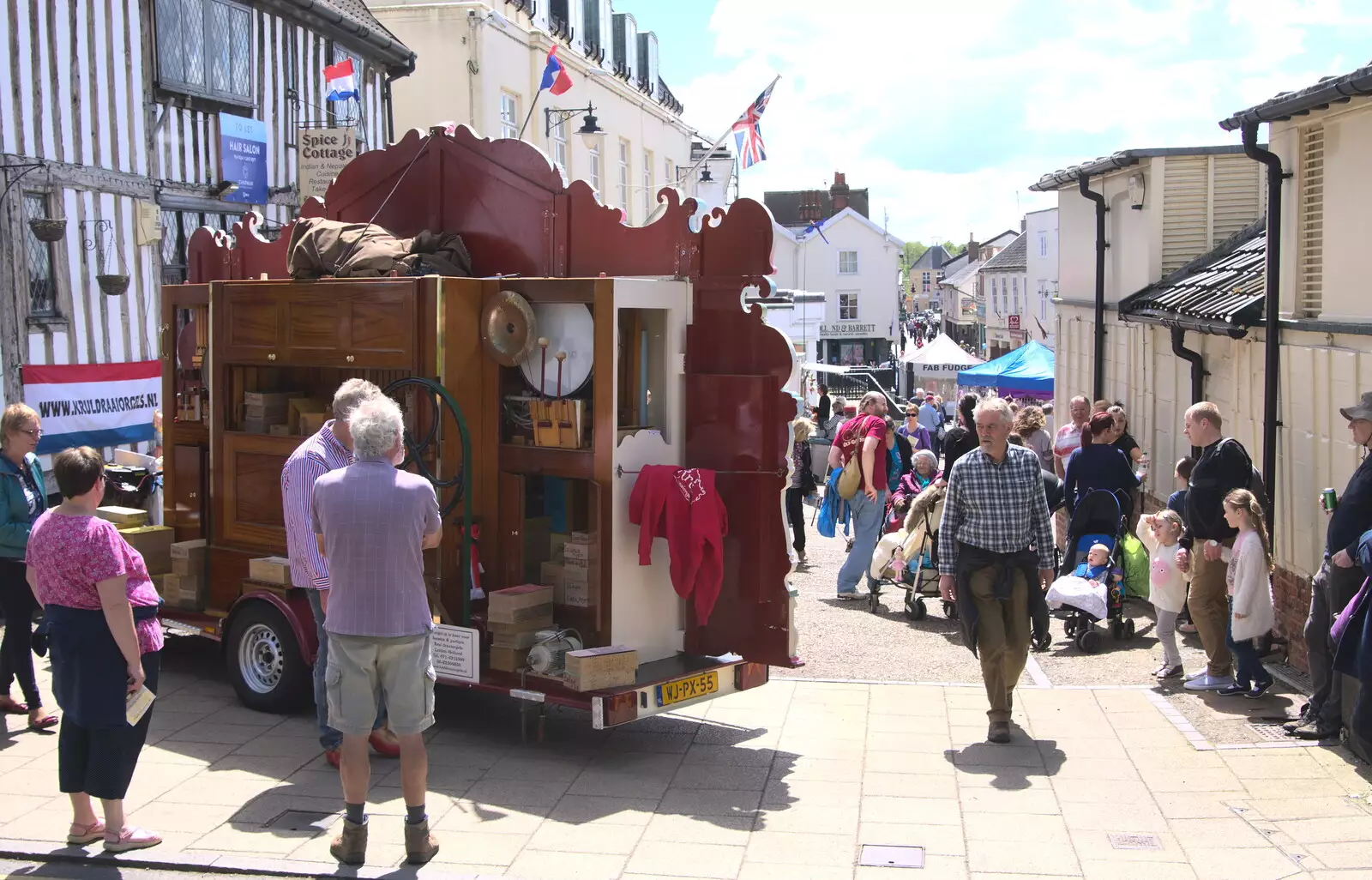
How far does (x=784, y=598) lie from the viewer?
7562 mm

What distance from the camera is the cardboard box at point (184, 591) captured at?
8.95 meters

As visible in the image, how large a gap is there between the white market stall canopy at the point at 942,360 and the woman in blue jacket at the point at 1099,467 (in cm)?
2060

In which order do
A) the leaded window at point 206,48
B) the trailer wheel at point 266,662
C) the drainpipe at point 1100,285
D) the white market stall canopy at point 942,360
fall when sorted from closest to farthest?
the trailer wheel at point 266,662 < the drainpipe at point 1100,285 < the leaded window at point 206,48 < the white market stall canopy at point 942,360

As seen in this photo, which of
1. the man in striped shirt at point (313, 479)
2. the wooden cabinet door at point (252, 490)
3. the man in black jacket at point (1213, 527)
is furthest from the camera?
the wooden cabinet door at point (252, 490)

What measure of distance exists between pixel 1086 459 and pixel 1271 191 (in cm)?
249

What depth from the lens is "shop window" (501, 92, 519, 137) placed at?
2383cm

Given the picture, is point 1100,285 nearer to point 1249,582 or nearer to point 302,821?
point 1249,582

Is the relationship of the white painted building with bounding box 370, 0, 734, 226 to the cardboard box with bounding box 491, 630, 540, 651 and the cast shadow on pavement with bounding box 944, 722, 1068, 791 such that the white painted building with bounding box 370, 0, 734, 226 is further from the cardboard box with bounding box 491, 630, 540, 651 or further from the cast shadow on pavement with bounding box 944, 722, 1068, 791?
the cast shadow on pavement with bounding box 944, 722, 1068, 791

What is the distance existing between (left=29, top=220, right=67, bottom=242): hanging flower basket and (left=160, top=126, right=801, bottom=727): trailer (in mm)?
4464

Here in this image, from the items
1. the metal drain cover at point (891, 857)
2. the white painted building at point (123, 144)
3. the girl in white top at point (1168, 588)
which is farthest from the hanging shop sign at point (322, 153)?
the metal drain cover at point (891, 857)

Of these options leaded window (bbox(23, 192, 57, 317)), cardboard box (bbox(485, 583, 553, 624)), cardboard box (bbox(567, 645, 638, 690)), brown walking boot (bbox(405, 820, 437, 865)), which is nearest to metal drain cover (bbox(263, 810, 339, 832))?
brown walking boot (bbox(405, 820, 437, 865))

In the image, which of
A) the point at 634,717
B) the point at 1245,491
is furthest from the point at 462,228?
the point at 1245,491

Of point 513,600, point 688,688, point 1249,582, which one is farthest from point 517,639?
point 1249,582

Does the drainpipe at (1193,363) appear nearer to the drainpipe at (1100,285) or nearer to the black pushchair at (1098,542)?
the black pushchair at (1098,542)
